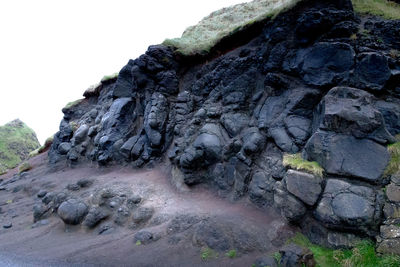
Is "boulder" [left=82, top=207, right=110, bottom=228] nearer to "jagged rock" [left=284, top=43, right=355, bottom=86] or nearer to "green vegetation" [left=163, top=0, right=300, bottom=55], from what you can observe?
"jagged rock" [left=284, top=43, right=355, bottom=86]

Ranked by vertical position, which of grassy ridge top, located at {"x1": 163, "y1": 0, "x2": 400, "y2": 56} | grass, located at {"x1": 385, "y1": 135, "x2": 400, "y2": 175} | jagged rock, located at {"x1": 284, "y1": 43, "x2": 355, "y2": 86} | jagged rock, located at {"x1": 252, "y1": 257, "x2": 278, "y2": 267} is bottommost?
jagged rock, located at {"x1": 252, "y1": 257, "x2": 278, "y2": 267}

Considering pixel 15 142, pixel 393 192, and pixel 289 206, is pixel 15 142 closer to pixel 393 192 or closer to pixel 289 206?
pixel 289 206

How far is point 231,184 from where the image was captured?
11.7 m

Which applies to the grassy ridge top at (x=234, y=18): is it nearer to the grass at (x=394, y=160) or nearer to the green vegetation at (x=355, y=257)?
the grass at (x=394, y=160)

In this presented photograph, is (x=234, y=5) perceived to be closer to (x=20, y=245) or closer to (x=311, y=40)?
(x=311, y=40)

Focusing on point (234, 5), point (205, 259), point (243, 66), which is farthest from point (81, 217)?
point (234, 5)

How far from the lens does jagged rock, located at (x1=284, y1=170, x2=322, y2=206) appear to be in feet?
25.2

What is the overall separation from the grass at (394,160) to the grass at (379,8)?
23.9 feet

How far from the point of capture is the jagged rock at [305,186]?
25.2 ft

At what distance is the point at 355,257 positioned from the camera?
20.3 feet

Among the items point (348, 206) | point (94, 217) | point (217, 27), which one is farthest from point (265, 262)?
point (217, 27)

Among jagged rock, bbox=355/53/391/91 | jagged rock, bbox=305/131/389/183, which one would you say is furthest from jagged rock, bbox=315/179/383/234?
jagged rock, bbox=355/53/391/91

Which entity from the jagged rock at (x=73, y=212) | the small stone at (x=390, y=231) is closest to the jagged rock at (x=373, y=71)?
the small stone at (x=390, y=231)

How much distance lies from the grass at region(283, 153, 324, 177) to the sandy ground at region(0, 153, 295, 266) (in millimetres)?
2321
